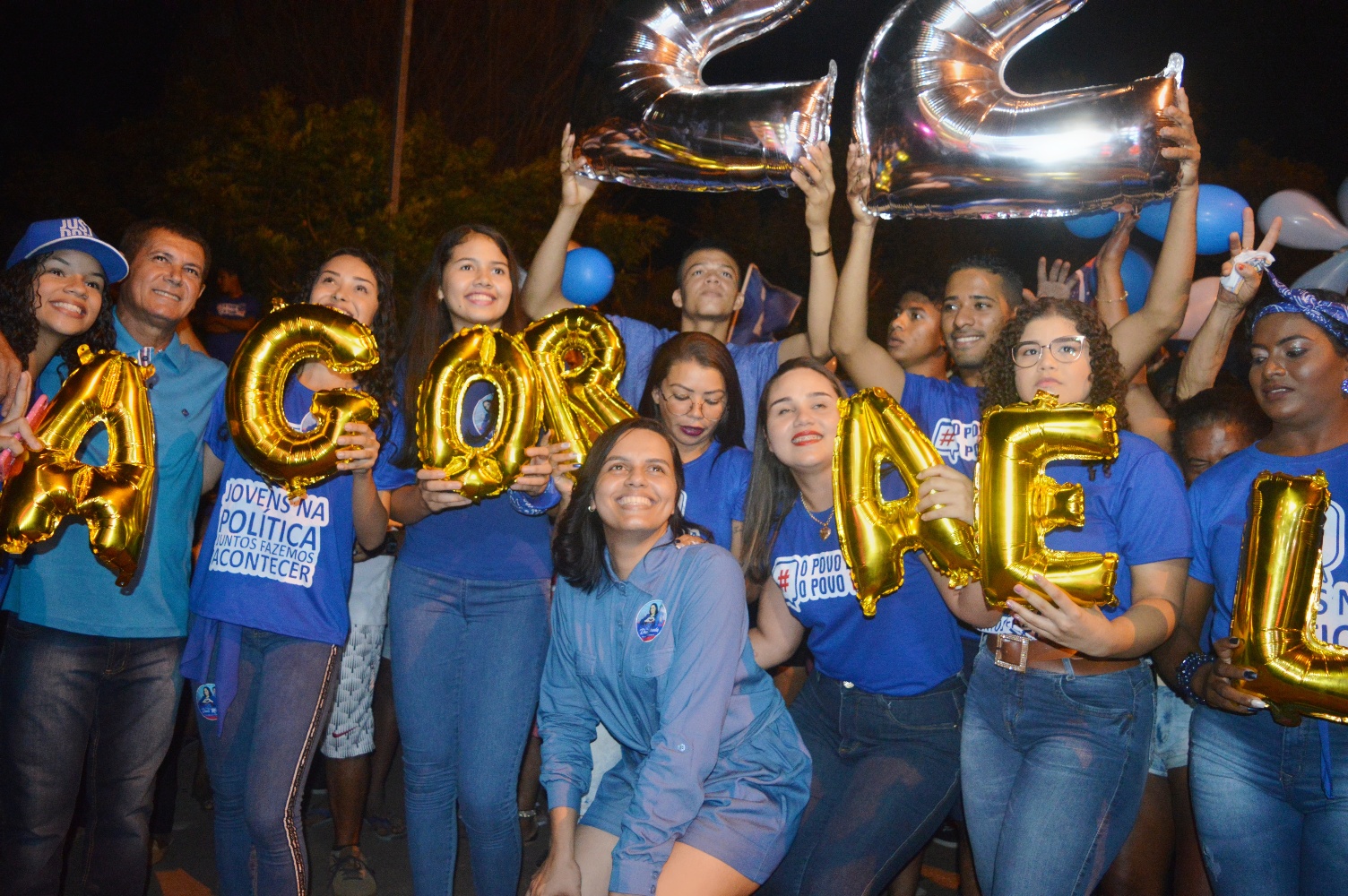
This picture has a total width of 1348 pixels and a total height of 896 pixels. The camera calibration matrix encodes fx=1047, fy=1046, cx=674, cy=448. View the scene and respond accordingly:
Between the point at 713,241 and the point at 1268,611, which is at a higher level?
the point at 713,241

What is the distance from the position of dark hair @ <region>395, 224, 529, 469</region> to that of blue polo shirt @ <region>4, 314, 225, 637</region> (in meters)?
0.65

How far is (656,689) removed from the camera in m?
2.94

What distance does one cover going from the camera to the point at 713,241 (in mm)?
4652

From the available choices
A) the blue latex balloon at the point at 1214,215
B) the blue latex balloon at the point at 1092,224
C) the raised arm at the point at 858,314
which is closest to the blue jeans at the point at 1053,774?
the raised arm at the point at 858,314

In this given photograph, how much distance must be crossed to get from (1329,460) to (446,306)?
273 cm

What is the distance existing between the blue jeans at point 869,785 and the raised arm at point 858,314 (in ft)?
3.80

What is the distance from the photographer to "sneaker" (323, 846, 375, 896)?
4.00 meters

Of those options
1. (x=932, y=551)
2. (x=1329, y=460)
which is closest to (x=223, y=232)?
(x=932, y=551)

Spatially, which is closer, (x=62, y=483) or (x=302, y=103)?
(x=62, y=483)

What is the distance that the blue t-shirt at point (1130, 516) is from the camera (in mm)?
2746

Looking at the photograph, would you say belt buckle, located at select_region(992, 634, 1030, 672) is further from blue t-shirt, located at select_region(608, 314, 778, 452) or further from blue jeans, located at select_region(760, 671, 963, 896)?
blue t-shirt, located at select_region(608, 314, 778, 452)

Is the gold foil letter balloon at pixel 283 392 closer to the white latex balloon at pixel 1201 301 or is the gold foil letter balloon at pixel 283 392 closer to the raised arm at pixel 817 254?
the raised arm at pixel 817 254

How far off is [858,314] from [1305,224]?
304 centimetres

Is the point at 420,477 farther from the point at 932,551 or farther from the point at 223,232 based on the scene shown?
the point at 223,232
